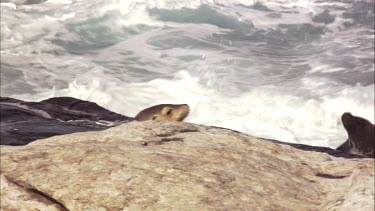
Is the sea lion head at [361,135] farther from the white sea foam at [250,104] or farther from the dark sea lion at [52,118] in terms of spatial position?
the white sea foam at [250,104]

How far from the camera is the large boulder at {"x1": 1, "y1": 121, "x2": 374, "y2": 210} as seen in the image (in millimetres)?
4820

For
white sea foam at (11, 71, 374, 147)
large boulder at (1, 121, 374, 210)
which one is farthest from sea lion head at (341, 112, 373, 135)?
white sea foam at (11, 71, 374, 147)

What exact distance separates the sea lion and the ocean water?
1182 centimetres

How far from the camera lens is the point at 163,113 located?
1944 centimetres

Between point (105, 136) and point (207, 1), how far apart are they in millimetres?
44318

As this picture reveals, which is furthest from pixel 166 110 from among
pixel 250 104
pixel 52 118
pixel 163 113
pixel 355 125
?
pixel 250 104

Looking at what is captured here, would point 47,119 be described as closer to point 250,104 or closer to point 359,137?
point 359,137

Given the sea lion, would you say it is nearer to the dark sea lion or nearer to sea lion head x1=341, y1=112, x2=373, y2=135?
sea lion head x1=341, y1=112, x2=373, y2=135

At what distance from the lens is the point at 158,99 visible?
3547 centimetres

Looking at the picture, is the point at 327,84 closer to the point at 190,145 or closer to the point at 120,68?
the point at 120,68

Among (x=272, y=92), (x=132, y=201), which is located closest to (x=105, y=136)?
(x=132, y=201)

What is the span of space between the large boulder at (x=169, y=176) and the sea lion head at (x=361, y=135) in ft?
33.8

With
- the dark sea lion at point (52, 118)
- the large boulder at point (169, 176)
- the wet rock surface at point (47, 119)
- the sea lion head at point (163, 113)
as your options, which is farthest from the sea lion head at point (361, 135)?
the large boulder at point (169, 176)

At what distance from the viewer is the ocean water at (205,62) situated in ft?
113
